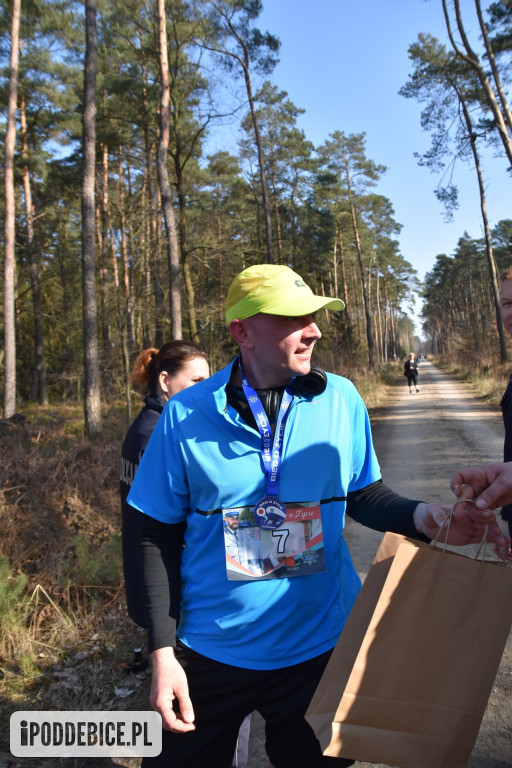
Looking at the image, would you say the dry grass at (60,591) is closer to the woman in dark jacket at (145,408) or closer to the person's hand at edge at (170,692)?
the woman in dark jacket at (145,408)

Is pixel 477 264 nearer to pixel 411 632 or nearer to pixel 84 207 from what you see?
pixel 84 207

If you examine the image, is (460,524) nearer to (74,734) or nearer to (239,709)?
(239,709)

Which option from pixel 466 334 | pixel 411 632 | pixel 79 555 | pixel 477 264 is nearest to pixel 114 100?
pixel 79 555

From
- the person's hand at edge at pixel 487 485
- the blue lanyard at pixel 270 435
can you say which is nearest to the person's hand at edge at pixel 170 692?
the blue lanyard at pixel 270 435

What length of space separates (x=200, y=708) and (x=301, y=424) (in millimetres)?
950

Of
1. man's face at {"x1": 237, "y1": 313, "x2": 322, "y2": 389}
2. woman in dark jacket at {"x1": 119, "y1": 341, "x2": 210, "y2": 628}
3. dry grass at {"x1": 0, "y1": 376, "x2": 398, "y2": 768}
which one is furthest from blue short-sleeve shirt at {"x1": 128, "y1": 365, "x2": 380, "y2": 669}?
dry grass at {"x1": 0, "y1": 376, "x2": 398, "y2": 768}

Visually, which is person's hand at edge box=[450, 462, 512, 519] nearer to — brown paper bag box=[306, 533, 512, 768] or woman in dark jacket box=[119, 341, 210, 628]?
brown paper bag box=[306, 533, 512, 768]

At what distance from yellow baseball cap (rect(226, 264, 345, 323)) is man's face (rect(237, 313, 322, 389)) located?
0.18 feet

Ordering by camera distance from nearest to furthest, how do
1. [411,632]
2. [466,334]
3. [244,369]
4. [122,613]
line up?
[411,632] < [244,369] < [122,613] < [466,334]

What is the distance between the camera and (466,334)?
94.8ft

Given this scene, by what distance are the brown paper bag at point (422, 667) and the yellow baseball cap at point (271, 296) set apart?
0.77 meters

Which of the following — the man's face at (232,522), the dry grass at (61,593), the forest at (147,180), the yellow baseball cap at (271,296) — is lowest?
the dry grass at (61,593)

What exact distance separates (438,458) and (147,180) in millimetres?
14313

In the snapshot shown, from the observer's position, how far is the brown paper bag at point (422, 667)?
1270 millimetres
